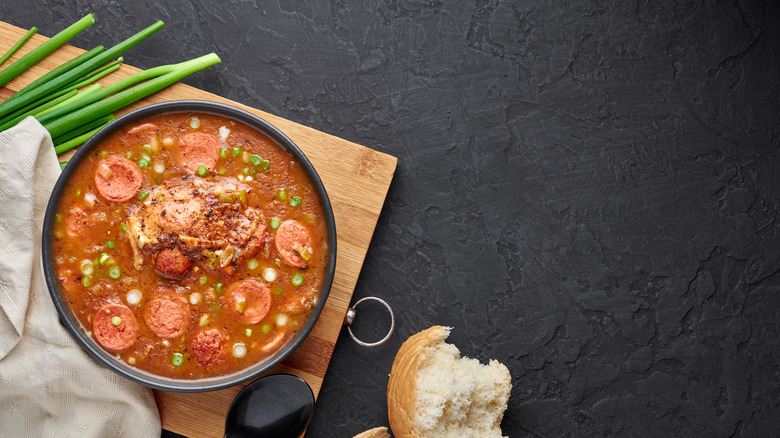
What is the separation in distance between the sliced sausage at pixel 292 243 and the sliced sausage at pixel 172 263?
0.47 m

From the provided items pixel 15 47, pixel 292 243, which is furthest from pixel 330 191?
pixel 15 47

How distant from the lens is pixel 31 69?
3.29 m

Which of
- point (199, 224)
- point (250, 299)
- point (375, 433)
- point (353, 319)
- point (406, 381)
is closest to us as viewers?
point (199, 224)

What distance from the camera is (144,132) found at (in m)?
2.98

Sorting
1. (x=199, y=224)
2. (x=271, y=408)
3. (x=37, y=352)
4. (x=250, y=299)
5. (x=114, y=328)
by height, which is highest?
(x=199, y=224)

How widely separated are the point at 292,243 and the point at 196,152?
70 cm

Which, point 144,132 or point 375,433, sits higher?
point 144,132

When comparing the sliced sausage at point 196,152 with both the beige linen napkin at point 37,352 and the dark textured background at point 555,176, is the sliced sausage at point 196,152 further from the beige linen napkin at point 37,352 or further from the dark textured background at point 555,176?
the beige linen napkin at point 37,352

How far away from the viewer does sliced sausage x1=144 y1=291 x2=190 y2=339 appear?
2922 millimetres

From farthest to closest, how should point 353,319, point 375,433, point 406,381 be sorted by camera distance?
point 353,319 < point 375,433 < point 406,381

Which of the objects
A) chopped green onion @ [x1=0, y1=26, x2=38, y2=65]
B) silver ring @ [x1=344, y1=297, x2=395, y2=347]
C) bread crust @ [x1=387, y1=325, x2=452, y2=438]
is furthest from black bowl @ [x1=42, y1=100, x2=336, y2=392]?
chopped green onion @ [x1=0, y1=26, x2=38, y2=65]

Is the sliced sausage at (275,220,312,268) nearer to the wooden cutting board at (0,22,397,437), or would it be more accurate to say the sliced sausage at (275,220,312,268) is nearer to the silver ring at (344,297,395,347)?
the wooden cutting board at (0,22,397,437)

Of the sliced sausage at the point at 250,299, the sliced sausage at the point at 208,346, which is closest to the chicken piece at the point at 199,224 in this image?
the sliced sausage at the point at 250,299

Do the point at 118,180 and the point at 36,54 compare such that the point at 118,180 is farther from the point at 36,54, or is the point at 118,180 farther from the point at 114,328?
the point at 36,54
